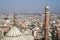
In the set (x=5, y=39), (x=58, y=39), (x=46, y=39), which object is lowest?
(x=58, y=39)

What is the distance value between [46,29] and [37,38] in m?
2.85

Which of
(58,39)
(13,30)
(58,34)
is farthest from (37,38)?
(13,30)

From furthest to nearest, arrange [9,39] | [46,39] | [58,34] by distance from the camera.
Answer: [58,34]
[46,39]
[9,39]

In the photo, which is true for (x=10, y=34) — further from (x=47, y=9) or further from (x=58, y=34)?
(x=58, y=34)

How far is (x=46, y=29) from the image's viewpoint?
35.4ft

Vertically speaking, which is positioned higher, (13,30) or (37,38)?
(13,30)

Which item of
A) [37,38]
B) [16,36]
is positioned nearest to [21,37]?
[16,36]

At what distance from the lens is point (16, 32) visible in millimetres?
5348

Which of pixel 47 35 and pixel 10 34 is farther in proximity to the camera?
pixel 47 35

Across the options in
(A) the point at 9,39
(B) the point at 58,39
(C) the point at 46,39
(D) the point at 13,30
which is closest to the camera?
Result: (A) the point at 9,39

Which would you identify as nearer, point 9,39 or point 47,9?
point 9,39

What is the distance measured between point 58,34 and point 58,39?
1.21m

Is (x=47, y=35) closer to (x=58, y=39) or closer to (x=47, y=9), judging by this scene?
(x=47, y=9)

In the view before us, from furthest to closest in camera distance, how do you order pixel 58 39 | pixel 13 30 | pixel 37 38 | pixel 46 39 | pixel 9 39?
pixel 58 39 → pixel 37 38 → pixel 46 39 → pixel 13 30 → pixel 9 39
